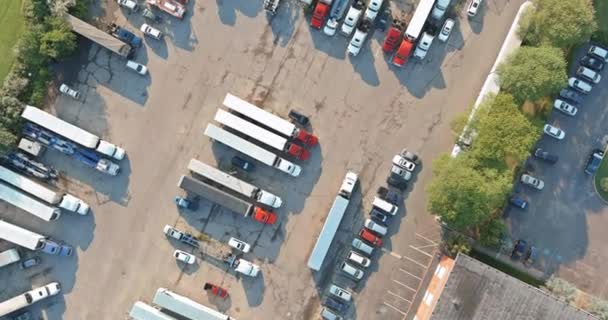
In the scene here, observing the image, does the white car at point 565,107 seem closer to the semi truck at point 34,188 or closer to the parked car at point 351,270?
the parked car at point 351,270

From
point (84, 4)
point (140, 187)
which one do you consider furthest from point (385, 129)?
point (84, 4)

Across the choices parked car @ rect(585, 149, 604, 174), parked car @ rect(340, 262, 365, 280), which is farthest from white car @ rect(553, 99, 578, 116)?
parked car @ rect(340, 262, 365, 280)

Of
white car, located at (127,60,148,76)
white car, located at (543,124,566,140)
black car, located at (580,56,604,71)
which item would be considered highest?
black car, located at (580,56,604,71)

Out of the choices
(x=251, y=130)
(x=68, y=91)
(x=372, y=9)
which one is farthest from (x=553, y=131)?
(x=68, y=91)

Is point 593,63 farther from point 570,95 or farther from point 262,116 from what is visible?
point 262,116

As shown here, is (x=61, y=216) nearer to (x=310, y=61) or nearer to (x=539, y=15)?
(x=310, y=61)

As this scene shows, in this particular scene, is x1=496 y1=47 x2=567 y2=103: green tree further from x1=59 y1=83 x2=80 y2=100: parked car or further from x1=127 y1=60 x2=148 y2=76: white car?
x1=59 y1=83 x2=80 y2=100: parked car
